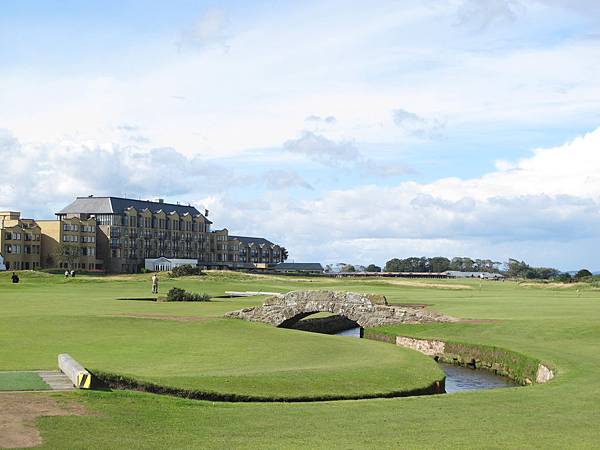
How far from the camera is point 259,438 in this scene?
16.0 m

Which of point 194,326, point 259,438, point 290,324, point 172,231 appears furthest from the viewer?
point 172,231

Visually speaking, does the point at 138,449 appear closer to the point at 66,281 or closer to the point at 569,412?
the point at 569,412

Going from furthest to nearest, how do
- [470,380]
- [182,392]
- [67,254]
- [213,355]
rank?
1. [67,254]
2. [470,380]
3. [213,355]
4. [182,392]

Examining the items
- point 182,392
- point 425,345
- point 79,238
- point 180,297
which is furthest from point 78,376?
point 79,238

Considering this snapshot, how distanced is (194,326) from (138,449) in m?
29.2

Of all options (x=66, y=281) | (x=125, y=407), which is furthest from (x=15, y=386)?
(x=66, y=281)

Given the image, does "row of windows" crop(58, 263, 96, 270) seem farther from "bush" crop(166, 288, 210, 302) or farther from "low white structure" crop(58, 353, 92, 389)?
"low white structure" crop(58, 353, 92, 389)

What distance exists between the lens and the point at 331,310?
4784 cm

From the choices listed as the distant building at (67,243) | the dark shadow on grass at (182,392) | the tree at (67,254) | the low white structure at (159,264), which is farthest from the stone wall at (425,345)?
the low white structure at (159,264)

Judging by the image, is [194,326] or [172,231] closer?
[194,326]

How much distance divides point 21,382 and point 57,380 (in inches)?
35.6

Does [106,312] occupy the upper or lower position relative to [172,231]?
lower

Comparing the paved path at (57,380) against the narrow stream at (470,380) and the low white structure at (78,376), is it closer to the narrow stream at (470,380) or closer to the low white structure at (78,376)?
the low white structure at (78,376)

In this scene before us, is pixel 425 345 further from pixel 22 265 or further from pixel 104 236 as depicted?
pixel 104 236
